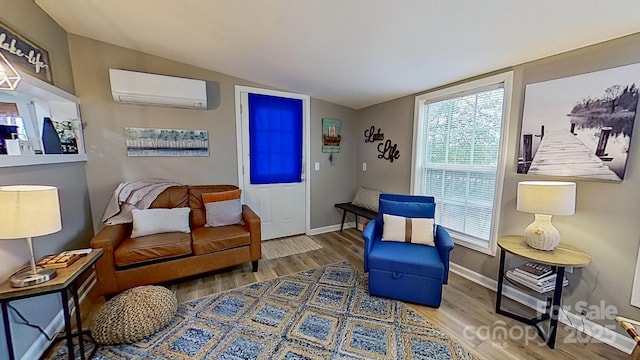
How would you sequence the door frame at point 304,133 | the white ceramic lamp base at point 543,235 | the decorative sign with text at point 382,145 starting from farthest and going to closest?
the decorative sign with text at point 382,145 → the door frame at point 304,133 → the white ceramic lamp base at point 543,235

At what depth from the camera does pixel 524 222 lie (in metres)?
2.12

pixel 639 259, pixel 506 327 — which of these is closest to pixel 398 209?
pixel 506 327

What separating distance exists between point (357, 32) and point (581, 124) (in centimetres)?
175

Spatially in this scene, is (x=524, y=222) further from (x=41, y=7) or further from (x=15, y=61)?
(x=41, y=7)

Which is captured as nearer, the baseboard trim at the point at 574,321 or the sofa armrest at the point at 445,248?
the baseboard trim at the point at 574,321

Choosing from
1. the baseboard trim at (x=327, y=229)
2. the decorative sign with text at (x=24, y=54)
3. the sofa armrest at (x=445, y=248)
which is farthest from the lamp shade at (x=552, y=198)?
the decorative sign with text at (x=24, y=54)

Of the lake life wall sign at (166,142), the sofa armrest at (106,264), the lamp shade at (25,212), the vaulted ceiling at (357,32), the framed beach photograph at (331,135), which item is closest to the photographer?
the lamp shade at (25,212)

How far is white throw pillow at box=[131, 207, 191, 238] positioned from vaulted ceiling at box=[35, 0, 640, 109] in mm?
1695

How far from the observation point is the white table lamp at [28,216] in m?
1.22

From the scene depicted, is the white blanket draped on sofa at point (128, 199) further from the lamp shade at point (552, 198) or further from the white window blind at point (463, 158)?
the lamp shade at point (552, 198)

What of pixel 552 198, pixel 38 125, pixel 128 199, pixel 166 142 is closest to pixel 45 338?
pixel 128 199

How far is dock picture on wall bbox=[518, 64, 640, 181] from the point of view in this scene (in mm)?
1589

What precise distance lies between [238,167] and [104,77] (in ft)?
5.47

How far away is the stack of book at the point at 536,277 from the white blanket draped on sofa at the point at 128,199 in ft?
11.3
